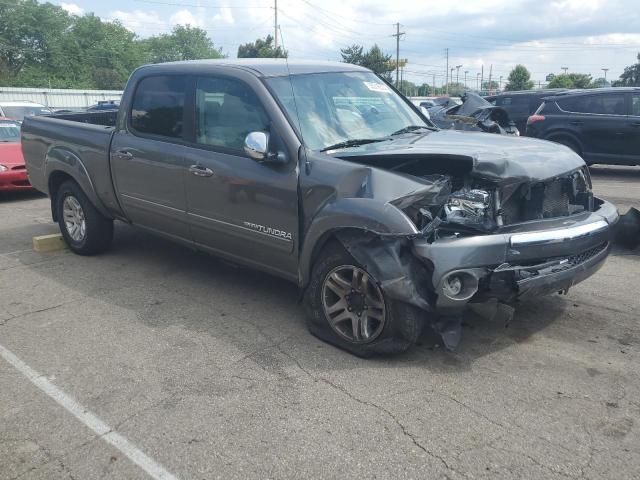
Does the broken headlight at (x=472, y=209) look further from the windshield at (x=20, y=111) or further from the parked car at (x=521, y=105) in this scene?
the windshield at (x=20, y=111)

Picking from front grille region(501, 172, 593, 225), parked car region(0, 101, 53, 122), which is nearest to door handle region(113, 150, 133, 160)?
front grille region(501, 172, 593, 225)

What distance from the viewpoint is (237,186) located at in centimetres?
442

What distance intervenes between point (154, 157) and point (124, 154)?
0.50m

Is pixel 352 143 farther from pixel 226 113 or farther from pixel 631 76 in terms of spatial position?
pixel 631 76

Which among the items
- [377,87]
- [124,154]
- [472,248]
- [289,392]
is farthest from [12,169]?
[472,248]

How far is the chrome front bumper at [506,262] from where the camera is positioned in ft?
11.5

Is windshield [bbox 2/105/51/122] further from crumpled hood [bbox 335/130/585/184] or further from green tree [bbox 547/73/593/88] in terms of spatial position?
green tree [bbox 547/73/593/88]

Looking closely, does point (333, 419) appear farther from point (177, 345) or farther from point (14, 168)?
point (14, 168)

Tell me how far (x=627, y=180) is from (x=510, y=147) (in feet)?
28.0

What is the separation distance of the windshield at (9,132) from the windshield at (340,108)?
8285 mm

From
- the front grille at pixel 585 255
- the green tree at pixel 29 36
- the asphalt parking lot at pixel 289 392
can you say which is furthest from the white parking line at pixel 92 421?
the green tree at pixel 29 36

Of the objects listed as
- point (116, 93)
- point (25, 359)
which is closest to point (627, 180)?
point (25, 359)

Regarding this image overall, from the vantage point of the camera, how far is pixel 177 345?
13.7 feet

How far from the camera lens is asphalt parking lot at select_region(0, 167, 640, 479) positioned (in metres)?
2.87
